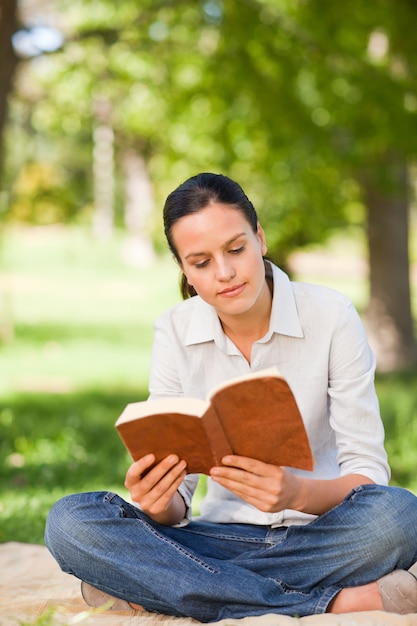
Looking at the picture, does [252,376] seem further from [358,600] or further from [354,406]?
[358,600]

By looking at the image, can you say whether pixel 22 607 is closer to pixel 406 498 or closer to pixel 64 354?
pixel 406 498

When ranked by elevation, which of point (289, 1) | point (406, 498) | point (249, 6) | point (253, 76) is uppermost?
point (289, 1)

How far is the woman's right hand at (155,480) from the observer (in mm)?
2730

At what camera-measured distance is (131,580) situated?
3.00m

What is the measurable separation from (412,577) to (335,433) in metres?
0.54

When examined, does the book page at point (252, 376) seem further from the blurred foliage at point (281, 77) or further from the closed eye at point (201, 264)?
the blurred foliage at point (281, 77)

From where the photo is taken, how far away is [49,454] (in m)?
6.59

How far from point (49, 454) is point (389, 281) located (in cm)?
572

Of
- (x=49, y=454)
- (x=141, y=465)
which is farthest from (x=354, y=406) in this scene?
(x=49, y=454)

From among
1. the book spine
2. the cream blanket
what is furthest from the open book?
the cream blanket

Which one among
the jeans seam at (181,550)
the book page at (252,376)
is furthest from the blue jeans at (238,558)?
the book page at (252,376)

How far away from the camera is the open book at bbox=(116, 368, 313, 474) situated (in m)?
2.51

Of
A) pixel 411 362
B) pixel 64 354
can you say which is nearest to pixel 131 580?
pixel 411 362

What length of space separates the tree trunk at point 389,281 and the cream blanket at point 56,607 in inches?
299
